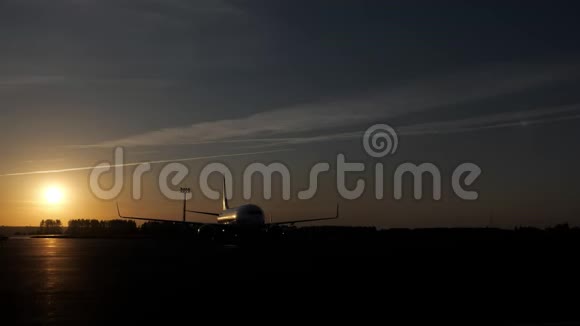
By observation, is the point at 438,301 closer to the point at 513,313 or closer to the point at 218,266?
the point at 513,313

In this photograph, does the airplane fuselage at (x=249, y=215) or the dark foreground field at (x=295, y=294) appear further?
the airplane fuselage at (x=249, y=215)

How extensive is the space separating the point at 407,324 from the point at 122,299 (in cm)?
914

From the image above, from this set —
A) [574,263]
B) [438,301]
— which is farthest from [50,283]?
[574,263]

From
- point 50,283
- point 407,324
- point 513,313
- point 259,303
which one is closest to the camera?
point 407,324

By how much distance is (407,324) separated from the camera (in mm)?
13977

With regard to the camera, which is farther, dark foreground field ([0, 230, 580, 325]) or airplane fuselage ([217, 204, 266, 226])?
airplane fuselage ([217, 204, 266, 226])

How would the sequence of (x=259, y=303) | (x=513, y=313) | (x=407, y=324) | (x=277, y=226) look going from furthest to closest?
(x=277, y=226), (x=259, y=303), (x=513, y=313), (x=407, y=324)

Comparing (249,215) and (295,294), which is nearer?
(295,294)

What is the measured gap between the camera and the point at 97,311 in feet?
53.1

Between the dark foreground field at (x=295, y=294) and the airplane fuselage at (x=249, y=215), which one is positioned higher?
the airplane fuselage at (x=249, y=215)

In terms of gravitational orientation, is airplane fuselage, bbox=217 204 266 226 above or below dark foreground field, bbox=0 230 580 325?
above

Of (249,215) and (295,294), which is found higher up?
(249,215)

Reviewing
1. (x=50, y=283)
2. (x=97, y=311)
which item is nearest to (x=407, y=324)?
(x=97, y=311)

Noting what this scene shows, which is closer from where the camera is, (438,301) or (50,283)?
(438,301)
